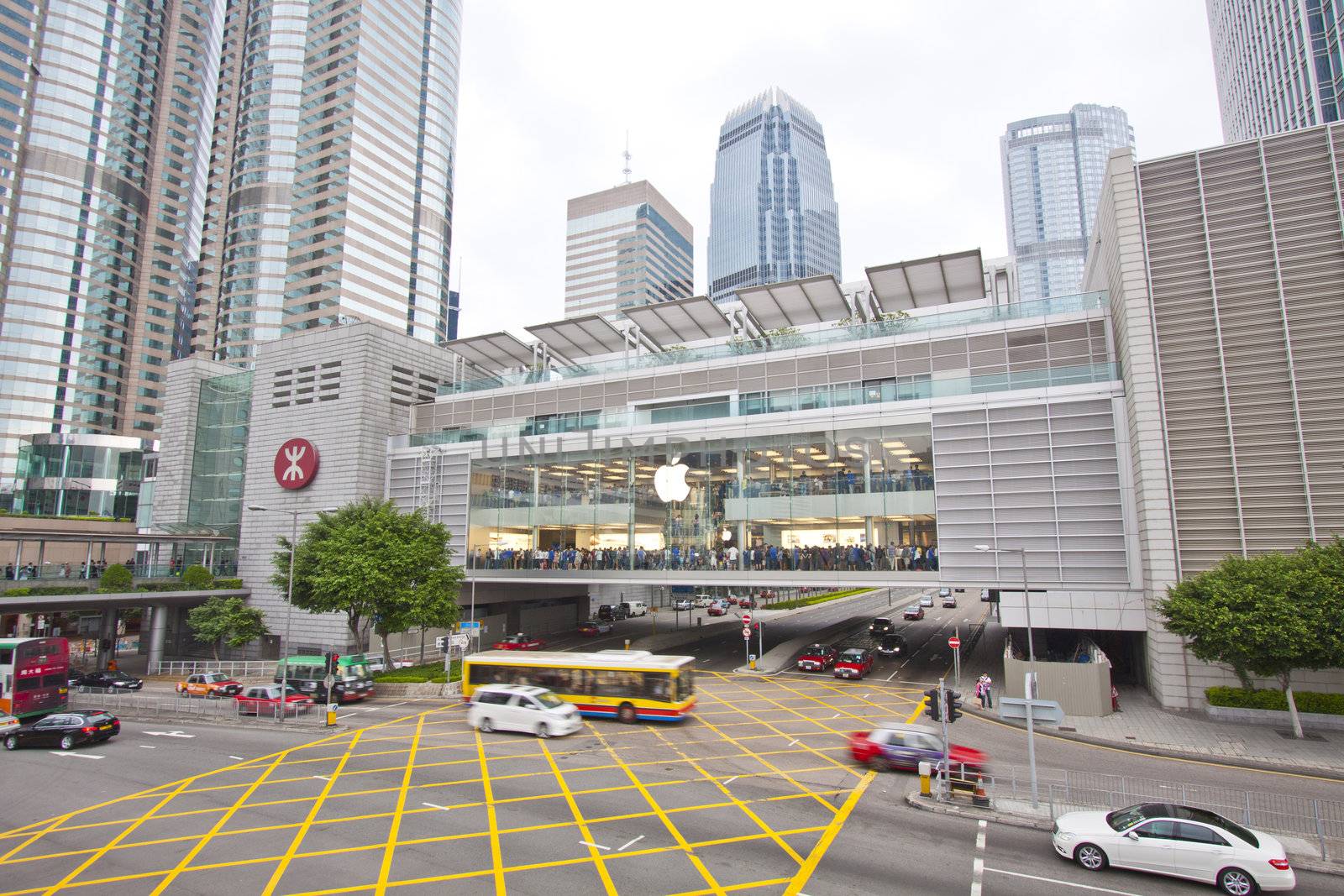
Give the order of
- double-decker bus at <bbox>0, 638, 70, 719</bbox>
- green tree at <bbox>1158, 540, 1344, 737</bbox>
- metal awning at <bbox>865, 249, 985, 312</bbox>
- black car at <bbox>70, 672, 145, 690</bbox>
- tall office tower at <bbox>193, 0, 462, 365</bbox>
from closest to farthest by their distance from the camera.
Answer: green tree at <bbox>1158, 540, 1344, 737</bbox> → double-decker bus at <bbox>0, 638, 70, 719</bbox> → black car at <bbox>70, 672, 145, 690</bbox> → metal awning at <bbox>865, 249, 985, 312</bbox> → tall office tower at <bbox>193, 0, 462, 365</bbox>

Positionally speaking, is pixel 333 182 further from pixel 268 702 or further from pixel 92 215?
pixel 268 702

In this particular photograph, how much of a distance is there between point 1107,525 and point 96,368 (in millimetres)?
132887

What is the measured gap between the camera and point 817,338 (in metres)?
42.2

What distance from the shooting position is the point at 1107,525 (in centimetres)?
3145

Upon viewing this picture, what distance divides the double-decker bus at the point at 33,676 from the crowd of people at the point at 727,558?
20514 millimetres

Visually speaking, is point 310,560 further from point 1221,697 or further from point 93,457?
point 93,457

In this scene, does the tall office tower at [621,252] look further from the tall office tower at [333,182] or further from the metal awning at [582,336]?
the metal awning at [582,336]

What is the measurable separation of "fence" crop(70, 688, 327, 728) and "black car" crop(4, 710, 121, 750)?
4.67m

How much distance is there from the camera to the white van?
25125 millimetres

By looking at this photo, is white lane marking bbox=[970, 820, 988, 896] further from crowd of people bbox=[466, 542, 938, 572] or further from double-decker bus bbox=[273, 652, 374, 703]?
double-decker bus bbox=[273, 652, 374, 703]

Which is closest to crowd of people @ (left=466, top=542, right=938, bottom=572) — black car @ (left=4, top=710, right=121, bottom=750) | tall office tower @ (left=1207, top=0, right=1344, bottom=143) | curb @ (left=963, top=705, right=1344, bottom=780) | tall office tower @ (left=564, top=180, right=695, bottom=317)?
curb @ (left=963, top=705, right=1344, bottom=780)

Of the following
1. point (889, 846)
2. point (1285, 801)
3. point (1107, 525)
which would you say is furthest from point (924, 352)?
point (889, 846)

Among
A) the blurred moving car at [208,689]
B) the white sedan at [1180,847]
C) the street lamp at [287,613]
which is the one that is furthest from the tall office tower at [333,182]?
the white sedan at [1180,847]

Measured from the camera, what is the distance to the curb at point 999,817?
14164 millimetres
